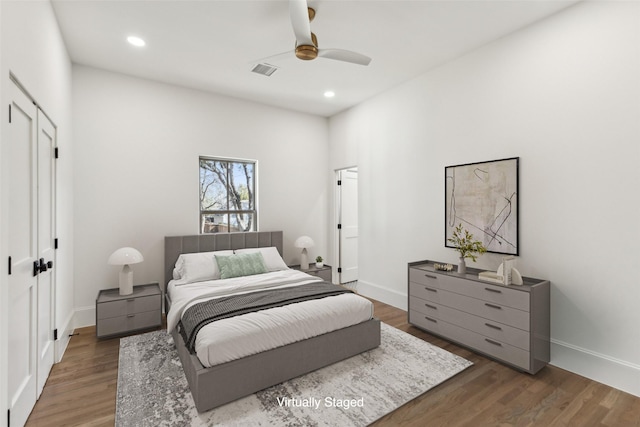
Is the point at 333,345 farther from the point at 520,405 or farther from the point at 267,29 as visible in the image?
the point at 267,29

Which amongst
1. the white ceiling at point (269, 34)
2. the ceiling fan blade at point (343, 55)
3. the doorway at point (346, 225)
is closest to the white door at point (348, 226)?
the doorway at point (346, 225)

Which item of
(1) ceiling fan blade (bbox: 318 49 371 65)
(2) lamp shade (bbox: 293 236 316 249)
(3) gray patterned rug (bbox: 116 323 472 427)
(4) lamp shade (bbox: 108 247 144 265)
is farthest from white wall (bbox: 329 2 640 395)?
(4) lamp shade (bbox: 108 247 144 265)

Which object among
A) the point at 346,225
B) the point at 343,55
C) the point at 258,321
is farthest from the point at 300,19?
the point at 346,225

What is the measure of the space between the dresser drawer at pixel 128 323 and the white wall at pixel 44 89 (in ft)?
1.04

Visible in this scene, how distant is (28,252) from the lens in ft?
6.75

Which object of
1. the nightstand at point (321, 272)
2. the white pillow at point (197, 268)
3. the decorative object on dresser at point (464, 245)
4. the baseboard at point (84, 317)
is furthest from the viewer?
the nightstand at point (321, 272)

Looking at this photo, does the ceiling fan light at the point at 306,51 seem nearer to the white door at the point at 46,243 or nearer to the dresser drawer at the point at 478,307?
the white door at the point at 46,243

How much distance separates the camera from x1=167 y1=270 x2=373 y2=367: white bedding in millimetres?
Result: 2219

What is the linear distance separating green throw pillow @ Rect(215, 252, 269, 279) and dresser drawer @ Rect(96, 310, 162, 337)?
855mm

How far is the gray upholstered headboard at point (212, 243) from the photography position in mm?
4035

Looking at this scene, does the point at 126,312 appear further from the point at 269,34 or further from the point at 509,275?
the point at 509,275

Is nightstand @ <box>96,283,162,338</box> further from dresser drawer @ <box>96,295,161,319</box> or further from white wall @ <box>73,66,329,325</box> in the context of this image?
white wall @ <box>73,66,329,325</box>

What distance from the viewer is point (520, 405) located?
2.19m

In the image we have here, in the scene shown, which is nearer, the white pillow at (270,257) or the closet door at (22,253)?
the closet door at (22,253)
